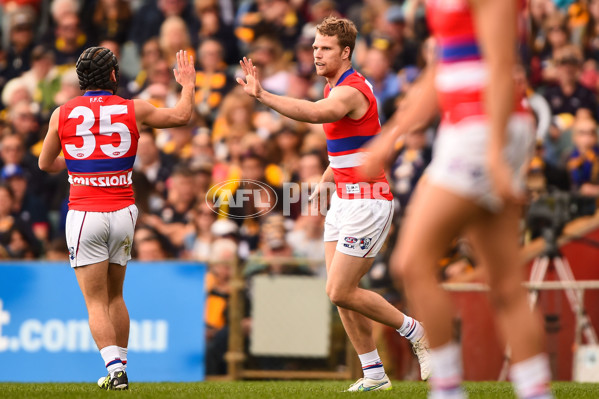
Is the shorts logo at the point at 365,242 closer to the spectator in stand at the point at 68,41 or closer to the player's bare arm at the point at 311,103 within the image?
the player's bare arm at the point at 311,103

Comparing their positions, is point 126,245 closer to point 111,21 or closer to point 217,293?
point 217,293

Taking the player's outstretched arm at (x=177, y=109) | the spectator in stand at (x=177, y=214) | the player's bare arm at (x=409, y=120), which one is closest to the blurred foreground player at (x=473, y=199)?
the player's bare arm at (x=409, y=120)

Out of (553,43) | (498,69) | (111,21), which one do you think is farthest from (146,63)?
(498,69)

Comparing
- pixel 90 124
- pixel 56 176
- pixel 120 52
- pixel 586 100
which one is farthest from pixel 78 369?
pixel 586 100

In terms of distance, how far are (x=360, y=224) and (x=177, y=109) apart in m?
1.57

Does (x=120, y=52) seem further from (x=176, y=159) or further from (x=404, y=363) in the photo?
(x=404, y=363)

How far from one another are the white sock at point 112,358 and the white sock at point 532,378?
3524 millimetres

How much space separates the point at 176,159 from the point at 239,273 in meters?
2.15

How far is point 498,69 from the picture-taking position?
12.6ft

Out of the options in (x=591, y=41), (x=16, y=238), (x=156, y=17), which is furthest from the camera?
(x=156, y=17)

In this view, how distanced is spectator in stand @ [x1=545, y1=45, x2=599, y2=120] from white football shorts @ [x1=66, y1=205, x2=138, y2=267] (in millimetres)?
7177

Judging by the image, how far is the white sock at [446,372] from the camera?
13.5ft

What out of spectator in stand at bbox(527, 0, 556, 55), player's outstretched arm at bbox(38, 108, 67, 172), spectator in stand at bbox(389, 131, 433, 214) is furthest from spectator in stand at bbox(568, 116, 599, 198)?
player's outstretched arm at bbox(38, 108, 67, 172)

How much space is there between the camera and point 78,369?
1021 centimetres
